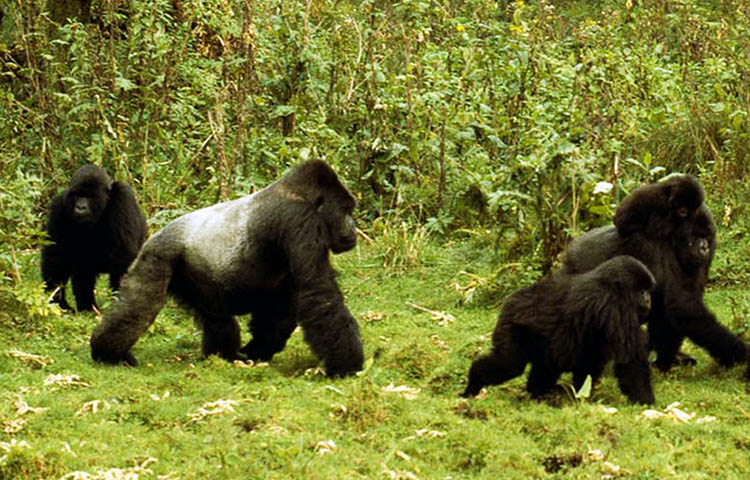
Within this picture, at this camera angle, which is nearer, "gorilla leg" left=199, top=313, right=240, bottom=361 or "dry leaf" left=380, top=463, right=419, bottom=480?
"dry leaf" left=380, top=463, right=419, bottom=480

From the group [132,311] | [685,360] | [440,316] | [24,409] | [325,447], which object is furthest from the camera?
[440,316]

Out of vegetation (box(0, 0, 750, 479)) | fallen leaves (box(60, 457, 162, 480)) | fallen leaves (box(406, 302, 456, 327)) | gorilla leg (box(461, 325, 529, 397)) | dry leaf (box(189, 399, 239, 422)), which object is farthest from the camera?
fallen leaves (box(406, 302, 456, 327))

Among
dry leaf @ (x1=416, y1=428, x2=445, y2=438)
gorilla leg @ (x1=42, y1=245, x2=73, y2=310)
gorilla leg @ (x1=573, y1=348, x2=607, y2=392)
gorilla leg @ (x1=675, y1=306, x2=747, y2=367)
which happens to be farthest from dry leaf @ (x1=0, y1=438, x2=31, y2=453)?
gorilla leg @ (x1=42, y1=245, x2=73, y2=310)

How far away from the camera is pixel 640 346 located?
20.9 feet

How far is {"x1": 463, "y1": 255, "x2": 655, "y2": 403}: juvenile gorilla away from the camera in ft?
20.9

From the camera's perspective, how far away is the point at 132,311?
7672mm

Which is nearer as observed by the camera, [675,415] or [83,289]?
[675,415]

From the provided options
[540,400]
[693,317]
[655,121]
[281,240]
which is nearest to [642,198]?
[693,317]

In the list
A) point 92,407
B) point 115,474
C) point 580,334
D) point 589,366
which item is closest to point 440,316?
point 589,366

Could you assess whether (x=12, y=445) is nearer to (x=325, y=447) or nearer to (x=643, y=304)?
(x=325, y=447)

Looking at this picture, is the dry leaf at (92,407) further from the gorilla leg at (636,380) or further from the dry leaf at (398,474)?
the gorilla leg at (636,380)

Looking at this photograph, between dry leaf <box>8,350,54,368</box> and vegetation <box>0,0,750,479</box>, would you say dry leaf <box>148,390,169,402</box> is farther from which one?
dry leaf <box>8,350,54,368</box>

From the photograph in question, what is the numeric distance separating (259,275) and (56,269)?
2.88m

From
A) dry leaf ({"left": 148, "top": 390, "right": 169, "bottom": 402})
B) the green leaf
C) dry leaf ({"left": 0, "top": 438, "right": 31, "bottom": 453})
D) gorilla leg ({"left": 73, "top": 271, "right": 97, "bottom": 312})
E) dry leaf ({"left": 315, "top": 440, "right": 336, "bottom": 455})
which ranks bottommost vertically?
gorilla leg ({"left": 73, "top": 271, "right": 97, "bottom": 312})
